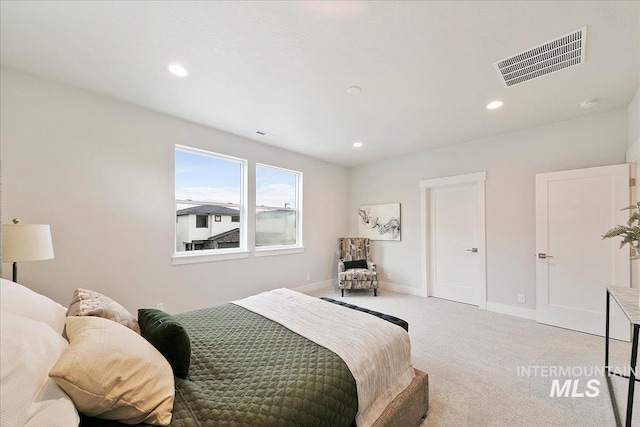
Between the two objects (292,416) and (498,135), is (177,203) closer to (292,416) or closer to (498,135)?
(292,416)

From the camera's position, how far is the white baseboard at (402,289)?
4683 mm

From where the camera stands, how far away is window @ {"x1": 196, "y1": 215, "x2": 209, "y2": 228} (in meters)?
3.66

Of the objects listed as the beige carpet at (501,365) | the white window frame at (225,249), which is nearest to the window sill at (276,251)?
the white window frame at (225,249)

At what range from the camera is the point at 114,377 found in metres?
0.88

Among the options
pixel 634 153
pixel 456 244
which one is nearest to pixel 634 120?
pixel 634 153

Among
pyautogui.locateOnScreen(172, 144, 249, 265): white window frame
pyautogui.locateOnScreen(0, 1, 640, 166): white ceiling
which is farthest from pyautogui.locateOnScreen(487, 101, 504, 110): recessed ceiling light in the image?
pyautogui.locateOnScreen(172, 144, 249, 265): white window frame

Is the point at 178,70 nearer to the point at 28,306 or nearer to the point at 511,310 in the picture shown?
the point at 28,306

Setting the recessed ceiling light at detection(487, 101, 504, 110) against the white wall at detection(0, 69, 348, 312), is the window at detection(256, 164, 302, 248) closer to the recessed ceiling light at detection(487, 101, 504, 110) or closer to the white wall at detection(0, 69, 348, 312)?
the white wall at detection(0, 69, 348, 312)

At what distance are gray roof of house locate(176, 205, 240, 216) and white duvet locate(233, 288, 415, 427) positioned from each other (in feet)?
6.47

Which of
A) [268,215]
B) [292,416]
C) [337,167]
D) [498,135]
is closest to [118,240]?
[268,215]

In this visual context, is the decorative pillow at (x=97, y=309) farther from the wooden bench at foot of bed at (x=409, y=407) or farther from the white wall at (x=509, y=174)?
the white wall at (x=509, y=174)

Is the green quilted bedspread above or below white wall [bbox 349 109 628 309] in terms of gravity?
below

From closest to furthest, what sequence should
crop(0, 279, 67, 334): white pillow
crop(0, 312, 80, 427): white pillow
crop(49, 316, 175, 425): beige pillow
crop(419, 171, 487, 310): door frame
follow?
crop(0, 312, 80, 427): white pillow, crop(49, 316, 175, 425): beige pillow, crop(0, 279, 67, 334): white pillow, crop(419, 171, 487, 310): door frame

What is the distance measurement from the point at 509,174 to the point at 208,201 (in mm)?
4502
